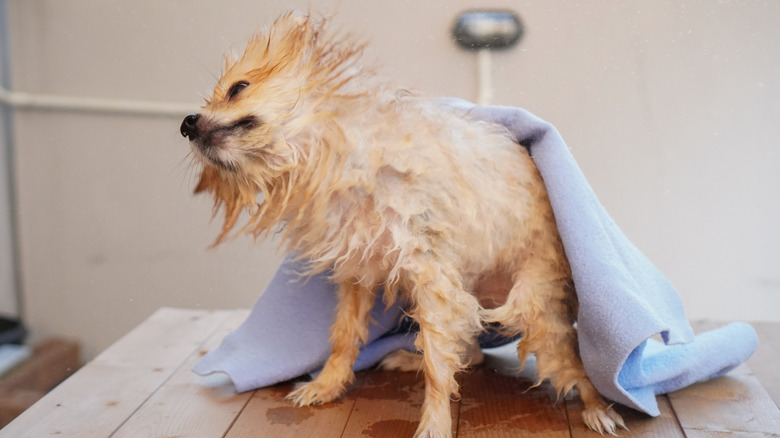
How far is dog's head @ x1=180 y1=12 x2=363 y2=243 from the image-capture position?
3.93 feet

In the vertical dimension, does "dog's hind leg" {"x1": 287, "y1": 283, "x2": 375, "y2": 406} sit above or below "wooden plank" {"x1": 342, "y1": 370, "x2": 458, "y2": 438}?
above

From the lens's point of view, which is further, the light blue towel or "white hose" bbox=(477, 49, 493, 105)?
"white hose" bbox=(477, 49, 493, 105)

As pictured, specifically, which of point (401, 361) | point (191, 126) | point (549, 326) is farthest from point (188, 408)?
point (549, 326)

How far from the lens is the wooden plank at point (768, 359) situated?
5.02ft

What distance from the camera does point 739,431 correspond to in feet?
4.29

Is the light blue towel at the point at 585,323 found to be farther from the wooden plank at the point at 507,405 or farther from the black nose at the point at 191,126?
the black nose at the point at 191,126

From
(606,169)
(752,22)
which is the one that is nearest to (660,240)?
(606,169)

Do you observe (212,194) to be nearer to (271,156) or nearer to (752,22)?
(271,156)

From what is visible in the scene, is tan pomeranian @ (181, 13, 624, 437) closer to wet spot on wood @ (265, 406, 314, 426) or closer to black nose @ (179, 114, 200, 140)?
black nose @ (179, 114, 200, 140)

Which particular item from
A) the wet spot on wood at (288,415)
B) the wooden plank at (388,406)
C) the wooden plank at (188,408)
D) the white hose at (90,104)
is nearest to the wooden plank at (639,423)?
the wooden plank at (388,406)

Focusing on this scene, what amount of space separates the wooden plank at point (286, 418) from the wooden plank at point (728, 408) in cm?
62

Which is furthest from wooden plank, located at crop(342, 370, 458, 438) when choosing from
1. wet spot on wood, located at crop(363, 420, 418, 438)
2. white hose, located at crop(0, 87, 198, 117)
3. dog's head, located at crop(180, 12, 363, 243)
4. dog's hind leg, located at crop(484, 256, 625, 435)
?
white hose, located at crop(0, 87, 198, 117)

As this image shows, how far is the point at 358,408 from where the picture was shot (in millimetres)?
1436

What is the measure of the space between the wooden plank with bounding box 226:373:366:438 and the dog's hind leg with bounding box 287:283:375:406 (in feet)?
0.08
